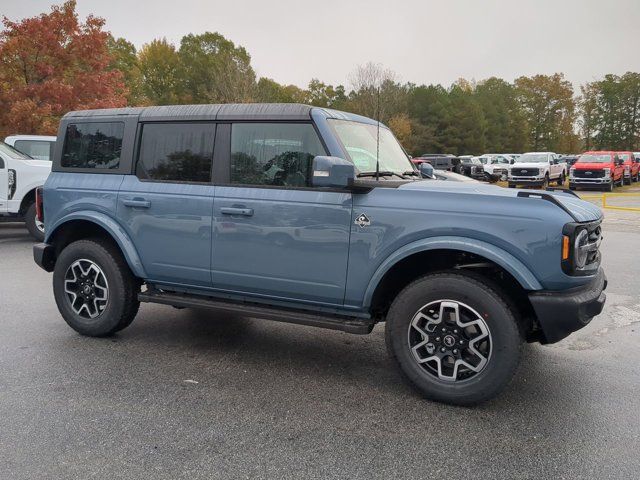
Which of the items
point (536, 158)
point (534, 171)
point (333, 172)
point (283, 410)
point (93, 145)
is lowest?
point (283, 410)

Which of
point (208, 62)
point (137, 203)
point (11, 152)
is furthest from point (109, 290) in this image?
point (208, 62)

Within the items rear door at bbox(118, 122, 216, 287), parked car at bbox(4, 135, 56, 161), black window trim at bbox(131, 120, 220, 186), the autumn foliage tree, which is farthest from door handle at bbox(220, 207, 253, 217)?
the autumn foliage tree

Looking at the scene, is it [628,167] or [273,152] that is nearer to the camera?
[273,152]

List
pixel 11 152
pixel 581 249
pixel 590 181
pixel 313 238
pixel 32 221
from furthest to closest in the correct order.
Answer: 1. pixel 590 181
2. pixel 11 152
3. pixel 32 221
4. pixel 313 238
5. pixel 581 249

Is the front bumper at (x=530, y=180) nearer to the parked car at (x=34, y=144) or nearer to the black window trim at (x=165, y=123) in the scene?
the parked car at (x=34, y=144)

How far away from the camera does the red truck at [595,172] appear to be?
27.5m

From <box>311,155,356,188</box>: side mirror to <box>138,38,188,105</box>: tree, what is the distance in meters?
53.6

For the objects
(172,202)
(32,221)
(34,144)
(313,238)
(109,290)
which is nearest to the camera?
(313,238)

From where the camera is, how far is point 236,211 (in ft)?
13.3

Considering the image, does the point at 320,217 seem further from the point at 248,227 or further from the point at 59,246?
the point at 59,246

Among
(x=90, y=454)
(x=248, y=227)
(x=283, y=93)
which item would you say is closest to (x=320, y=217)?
(x=248, y=227)

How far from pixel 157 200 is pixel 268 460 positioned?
2.44 metres

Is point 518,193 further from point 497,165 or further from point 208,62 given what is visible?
point 208,62

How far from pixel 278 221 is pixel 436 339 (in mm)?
1411
